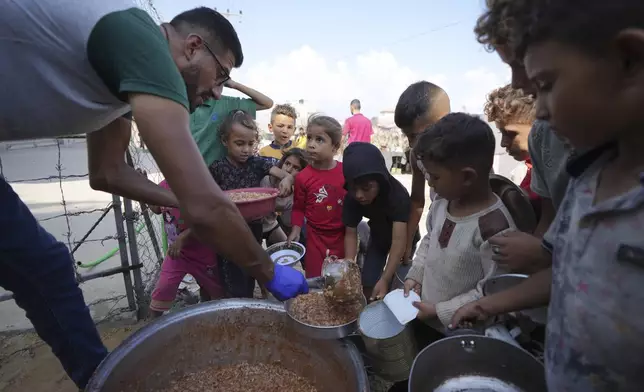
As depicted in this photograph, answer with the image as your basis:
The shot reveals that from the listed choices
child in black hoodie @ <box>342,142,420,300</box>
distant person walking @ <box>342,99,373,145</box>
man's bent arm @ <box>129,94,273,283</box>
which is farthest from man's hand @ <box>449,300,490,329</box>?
distant person walking @ <box>342,99,373,145</box>

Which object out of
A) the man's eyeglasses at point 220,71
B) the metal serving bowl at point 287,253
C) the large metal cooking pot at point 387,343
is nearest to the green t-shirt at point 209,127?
the metal serving bowl at point 287,253

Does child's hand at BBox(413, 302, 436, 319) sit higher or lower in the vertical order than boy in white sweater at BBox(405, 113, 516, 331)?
lower

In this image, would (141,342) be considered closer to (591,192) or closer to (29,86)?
(29,86)

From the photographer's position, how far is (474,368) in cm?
125

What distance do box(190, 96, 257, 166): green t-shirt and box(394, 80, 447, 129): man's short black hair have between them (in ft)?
5.07

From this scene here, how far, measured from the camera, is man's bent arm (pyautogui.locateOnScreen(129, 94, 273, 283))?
119 centimetres

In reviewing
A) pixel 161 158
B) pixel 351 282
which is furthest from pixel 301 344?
pixel 161 158

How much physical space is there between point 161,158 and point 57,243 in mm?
1023

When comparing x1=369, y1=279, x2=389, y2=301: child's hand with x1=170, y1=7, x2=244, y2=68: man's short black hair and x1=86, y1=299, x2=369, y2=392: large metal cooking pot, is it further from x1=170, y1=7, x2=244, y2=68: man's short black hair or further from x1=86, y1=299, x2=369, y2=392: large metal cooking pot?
x1=170, y1=7, x2=244, y2=68: man's short black hair

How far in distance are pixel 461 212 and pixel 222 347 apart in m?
1.36

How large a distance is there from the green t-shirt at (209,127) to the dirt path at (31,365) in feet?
5.16

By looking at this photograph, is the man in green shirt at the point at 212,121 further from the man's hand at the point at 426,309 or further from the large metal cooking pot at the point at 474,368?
the large metal cooking pot at the point at 474,368

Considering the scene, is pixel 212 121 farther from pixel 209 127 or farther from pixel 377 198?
pixel 377 198

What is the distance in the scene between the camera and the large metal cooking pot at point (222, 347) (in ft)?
5.31
